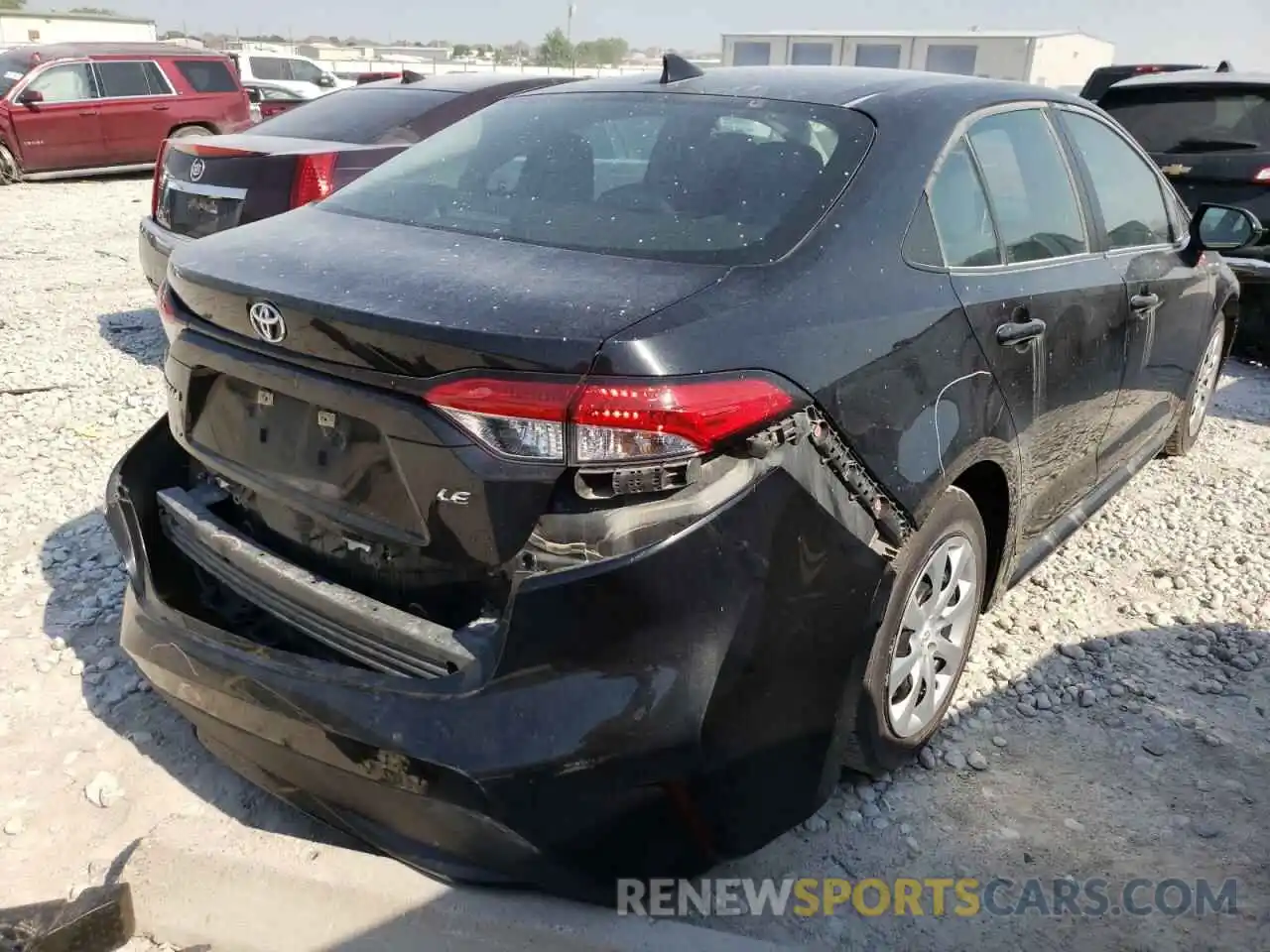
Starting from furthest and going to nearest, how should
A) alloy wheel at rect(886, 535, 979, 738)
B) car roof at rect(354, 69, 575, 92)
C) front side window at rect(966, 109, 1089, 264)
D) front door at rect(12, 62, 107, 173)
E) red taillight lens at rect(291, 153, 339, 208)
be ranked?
1. front door at rect(12, 62, 107, 173)
2. car roof at rect(354, 69, 575, 92)
3. red taillight lens at rect(291, 153, 339, 208)
4. front side window at rect(966, 109, 1089, 264)
5. alloy wheel at rect(886, 535, 979, 738)

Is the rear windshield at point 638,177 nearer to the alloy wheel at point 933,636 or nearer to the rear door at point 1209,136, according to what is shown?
the alloy wheel at point 933,636

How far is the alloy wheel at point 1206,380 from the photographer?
4.77 metres

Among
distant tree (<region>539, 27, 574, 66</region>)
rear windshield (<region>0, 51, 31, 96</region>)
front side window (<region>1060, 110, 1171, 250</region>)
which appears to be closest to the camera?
front side window (<region>1060, 110, 1171, 250</region>)

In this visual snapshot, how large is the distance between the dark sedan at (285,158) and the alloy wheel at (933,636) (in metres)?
3.91

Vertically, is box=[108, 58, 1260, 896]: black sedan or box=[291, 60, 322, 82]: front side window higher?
box=[108, 58, 1260, 896]: black sedan

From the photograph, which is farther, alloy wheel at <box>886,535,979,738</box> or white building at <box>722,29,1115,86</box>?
white building at <box>722,29,1115,86</box>

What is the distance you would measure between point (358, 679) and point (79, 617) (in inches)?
72.1

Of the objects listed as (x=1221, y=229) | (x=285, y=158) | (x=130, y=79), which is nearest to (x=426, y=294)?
(x=1221, y=229)

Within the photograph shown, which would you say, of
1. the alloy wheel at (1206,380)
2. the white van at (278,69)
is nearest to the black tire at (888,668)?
the alloy wheel at (1206,380)

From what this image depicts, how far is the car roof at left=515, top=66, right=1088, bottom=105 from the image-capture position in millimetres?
2740

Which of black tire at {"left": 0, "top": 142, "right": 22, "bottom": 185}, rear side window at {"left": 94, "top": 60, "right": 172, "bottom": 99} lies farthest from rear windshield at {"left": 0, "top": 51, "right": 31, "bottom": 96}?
rear side window at {"left": 94, "top": 60, "right": 172, "bottom": 99}

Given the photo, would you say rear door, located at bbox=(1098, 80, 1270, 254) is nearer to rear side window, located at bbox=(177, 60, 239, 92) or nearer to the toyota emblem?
the toyota emblem

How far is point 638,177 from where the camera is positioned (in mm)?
2600

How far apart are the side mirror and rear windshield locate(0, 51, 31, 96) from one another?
46.3ft
